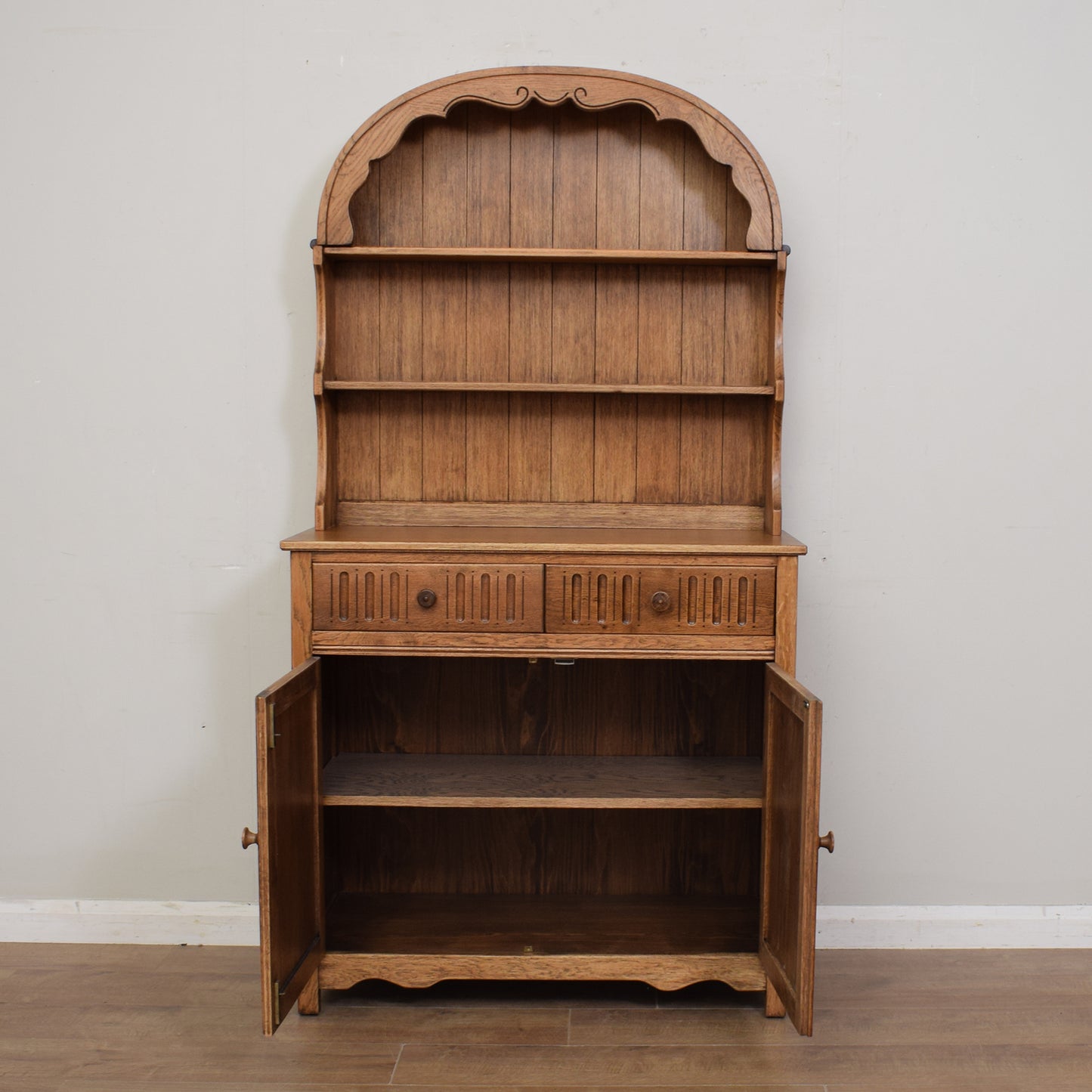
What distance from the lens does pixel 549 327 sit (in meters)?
2.81

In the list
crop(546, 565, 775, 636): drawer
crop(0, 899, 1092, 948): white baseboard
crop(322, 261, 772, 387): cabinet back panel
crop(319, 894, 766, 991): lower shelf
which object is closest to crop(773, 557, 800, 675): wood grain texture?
crop(546, 565, 775, 636): drawer

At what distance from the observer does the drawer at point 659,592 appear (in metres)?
2.41

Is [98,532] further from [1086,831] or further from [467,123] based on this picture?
[1086,831]

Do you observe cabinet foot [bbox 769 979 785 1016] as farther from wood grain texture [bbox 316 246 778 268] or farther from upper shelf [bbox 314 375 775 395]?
wood grain texture [bbox 316 246 778 268]

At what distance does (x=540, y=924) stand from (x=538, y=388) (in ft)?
4.52

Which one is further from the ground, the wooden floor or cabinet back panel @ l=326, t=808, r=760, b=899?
cabinet back panel @ l=326, t=808, r=760, b=899

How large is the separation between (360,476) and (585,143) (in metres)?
1.08

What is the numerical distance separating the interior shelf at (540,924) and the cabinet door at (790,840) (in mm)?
196

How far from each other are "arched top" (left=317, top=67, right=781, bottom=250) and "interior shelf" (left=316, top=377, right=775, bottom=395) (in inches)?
14.0

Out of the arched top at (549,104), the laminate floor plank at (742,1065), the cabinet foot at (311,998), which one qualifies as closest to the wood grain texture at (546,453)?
the arched top at (549,104)

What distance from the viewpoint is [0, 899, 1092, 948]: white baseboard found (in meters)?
2.91

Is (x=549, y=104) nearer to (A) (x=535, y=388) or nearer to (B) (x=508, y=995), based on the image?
(A) (x=535, y=388)

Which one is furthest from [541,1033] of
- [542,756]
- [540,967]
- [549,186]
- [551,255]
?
[549,186]

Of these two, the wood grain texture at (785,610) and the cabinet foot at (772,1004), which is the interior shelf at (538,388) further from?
the cabinet foot at (772,1004)
